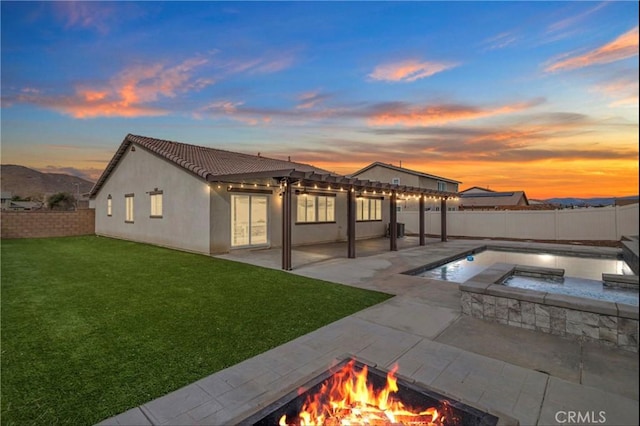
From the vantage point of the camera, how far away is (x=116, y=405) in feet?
8.88

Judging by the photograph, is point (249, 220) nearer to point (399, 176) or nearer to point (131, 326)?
point (131, 326)

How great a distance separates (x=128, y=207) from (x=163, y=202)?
4.32m

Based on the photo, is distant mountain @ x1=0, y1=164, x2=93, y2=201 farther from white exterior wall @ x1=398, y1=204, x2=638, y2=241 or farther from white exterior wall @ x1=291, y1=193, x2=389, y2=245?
white exterior wall @ x1=398, y1=204, x2=638, y2=241

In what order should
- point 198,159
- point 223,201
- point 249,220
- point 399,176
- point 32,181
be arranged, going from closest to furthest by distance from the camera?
1. point 223,201
2. point 249,220
3. point 198,159
4. point 399,176
5. point 32,181

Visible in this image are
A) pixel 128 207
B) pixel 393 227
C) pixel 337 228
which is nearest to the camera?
pixel 393 227

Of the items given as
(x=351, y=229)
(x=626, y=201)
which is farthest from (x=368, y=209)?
(x=626, y=201)

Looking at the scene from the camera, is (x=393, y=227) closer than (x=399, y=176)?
Yes

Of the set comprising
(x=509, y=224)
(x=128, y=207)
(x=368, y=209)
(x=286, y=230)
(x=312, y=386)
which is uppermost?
(x=128, y=207)

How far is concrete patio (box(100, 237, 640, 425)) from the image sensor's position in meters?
2.56

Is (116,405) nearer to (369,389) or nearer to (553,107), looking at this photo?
(369,389)

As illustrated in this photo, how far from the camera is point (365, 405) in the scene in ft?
7.64

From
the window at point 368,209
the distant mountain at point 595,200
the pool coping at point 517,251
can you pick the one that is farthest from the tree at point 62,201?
the distant mountain at point 595,200

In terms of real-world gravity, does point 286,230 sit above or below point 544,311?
above

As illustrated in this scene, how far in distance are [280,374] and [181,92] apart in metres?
12.9
